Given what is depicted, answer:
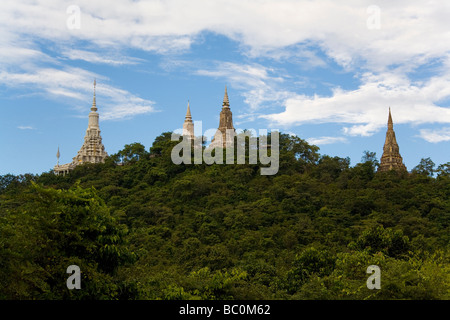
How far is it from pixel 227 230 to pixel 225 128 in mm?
27753

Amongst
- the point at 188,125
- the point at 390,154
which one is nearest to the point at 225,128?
the point at 188,125

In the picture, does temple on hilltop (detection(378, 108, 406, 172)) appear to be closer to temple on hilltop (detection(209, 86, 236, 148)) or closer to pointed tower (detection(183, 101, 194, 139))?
temple on hilltop (detection(209, 86, 236, 148))

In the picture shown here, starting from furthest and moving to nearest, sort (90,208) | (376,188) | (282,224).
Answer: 1. (376,188)
2. (282,224)
3. (90,208)

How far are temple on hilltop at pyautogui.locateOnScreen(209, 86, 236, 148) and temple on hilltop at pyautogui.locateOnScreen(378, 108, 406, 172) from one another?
→ 1532 centimetres

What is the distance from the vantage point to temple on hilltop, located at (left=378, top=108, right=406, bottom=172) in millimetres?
64312

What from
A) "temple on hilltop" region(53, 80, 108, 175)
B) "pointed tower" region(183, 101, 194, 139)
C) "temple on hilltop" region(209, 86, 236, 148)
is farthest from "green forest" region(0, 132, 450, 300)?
"pointed tower" region(183, 101, 194, 139)

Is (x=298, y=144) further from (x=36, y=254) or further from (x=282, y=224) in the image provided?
(x=36, y=254)

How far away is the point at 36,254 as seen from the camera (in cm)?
1892

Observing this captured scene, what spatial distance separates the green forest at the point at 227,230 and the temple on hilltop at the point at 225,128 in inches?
217
